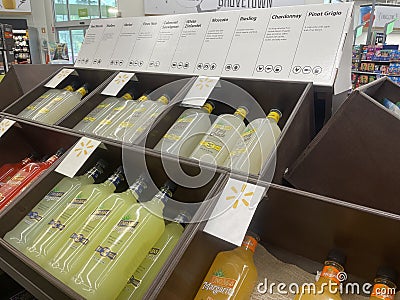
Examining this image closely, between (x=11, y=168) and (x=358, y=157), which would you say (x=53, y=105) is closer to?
(x=11, y=168)

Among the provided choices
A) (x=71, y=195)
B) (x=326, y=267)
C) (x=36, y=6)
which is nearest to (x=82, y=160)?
(x=71, y=195)

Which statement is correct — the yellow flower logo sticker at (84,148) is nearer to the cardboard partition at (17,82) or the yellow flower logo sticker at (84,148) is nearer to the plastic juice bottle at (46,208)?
the plastic juice bottle at (46,208)

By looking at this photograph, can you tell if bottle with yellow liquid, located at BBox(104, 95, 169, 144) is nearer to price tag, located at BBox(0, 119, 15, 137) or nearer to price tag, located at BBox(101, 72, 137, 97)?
price tag, located at BBox(101, 72, 137, 97)

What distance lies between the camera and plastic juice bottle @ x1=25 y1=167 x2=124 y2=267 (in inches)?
39.0

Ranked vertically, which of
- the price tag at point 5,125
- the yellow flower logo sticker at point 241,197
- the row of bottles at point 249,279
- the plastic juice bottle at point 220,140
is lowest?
the row of bottles at point 249,279

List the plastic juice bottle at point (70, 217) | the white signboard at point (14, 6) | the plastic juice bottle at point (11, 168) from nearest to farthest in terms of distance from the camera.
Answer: the plastic juice bottle at point (70, 217) → the plastic juice bottle at point (11, 168) → the white signboard at point (14, 6)

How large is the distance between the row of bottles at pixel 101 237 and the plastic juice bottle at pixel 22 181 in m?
0.26

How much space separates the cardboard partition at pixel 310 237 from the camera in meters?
0.76

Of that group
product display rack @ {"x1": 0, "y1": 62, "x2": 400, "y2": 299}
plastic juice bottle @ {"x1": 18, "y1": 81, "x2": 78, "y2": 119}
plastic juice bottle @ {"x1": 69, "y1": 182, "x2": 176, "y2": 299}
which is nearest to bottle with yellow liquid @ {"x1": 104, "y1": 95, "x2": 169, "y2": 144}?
product display rack @ {"x1": 0, "y1": 62, "x2": 400, "y2": 299}

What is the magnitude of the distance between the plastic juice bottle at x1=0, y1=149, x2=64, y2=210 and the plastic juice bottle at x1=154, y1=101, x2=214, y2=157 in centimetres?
51

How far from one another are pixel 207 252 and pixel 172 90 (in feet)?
2.95

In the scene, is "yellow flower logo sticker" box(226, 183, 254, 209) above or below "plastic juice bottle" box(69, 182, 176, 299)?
above

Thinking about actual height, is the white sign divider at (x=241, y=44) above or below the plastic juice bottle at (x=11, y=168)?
above

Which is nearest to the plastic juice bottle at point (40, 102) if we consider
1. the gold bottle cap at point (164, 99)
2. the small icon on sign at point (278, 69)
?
the gold bottle cap at point (164, 99)
